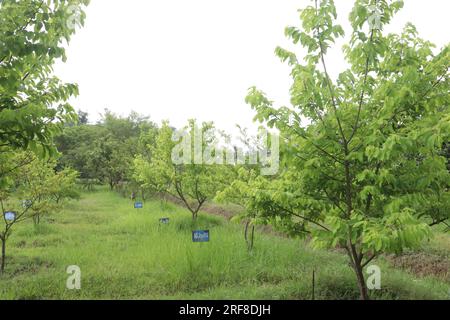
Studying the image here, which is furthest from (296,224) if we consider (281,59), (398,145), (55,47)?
(55,47)

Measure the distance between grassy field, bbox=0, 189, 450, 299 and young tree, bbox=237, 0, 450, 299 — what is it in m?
2.26

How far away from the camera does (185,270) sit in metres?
7.04

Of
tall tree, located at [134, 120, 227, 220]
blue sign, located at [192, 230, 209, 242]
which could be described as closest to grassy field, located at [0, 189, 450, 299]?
blue sign, located at [192, 230, 209, 242]

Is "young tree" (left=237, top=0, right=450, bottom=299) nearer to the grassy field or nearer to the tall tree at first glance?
the grassy field

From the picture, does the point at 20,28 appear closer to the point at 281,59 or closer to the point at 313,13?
the point at 281,59

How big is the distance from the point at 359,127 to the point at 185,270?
14.8 ft

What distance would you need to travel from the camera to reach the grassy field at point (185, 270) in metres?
6.25

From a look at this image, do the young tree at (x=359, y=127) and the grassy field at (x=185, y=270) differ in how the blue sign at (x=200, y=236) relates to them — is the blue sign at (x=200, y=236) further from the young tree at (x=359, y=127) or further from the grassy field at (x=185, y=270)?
the young tree at (x=359, y=127)

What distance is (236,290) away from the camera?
629cm

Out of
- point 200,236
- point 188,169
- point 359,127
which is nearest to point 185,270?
point 200,236

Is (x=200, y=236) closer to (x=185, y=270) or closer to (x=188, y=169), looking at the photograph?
(x=185, y=270)

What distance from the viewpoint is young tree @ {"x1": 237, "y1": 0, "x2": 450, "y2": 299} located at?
3.80 metres

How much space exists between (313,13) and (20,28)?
337cm

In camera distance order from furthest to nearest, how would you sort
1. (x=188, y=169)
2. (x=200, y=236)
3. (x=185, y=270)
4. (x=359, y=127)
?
(x=188, y=169), (x=200, y=236), (x=185, y=270), (x=359, y=127)
